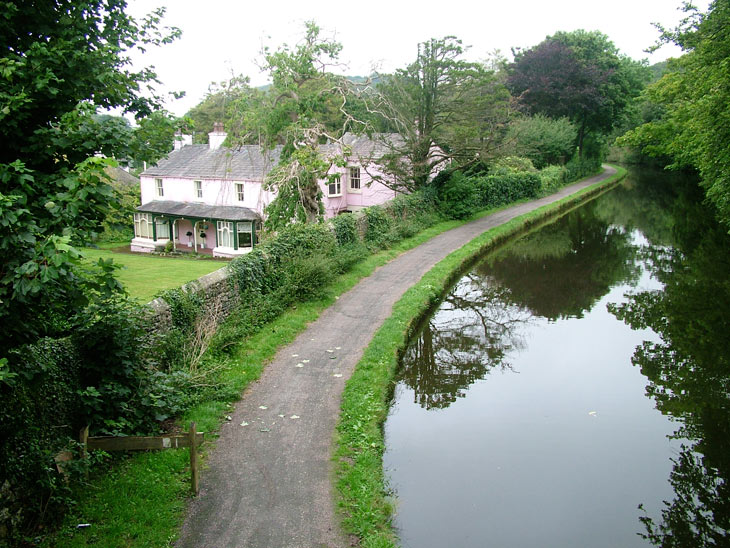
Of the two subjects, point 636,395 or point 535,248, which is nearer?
point 636,395

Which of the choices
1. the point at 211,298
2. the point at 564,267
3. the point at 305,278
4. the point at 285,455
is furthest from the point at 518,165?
the point at 285,455

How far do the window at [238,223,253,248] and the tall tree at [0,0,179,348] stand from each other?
2741cm

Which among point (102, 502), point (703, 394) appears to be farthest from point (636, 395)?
point (102, 502)

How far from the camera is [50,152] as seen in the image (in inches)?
199

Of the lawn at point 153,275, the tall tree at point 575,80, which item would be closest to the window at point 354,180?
the lawn at point 153,275

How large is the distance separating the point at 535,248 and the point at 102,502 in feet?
68.4

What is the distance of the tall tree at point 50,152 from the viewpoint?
4.32 meters

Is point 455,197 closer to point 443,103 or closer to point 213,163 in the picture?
point 443,103

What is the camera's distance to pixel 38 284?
4172 millimetres

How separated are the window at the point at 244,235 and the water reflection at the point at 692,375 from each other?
72.4ft

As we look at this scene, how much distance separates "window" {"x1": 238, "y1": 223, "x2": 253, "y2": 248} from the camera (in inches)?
1310

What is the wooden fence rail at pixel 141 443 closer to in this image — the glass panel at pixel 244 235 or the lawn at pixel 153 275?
the lawn at pixel 153 275

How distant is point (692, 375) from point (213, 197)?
29.9 meters

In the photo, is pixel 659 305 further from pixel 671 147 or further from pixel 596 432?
pixel 671 147
